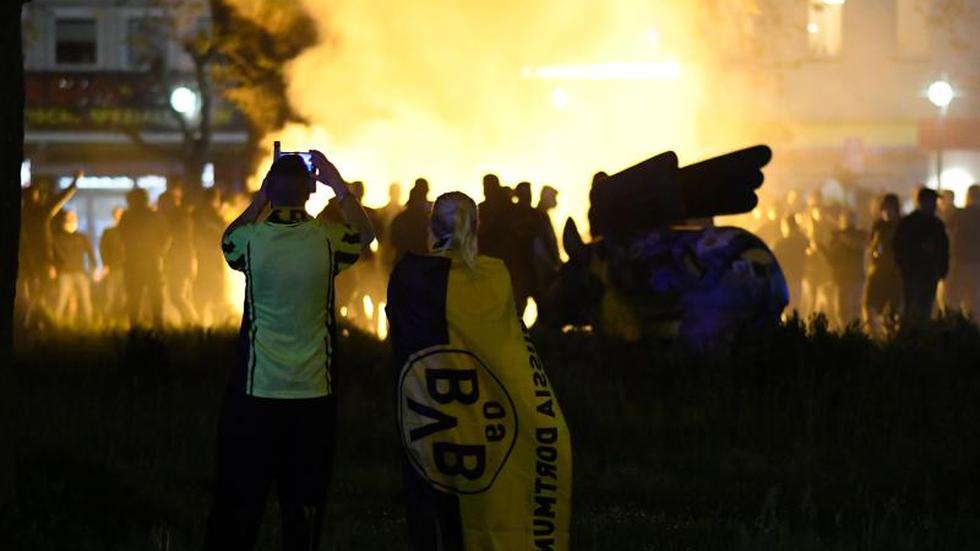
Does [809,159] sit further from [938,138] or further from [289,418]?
[289,418]

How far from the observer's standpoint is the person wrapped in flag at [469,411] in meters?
6.58

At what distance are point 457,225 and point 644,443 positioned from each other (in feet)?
13.9

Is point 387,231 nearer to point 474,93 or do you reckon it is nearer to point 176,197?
point 176,197

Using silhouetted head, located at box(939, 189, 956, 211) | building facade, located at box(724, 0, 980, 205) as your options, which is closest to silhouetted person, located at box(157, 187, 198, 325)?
silhouetted head, located at box(939, 189, 956, 211)

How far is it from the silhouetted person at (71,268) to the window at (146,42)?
15.9 metres

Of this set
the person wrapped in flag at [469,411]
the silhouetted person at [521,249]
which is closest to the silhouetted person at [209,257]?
the silhouetted person at [521,249]

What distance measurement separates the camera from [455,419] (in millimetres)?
6605

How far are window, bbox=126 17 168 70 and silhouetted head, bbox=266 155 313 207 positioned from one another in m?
30.5

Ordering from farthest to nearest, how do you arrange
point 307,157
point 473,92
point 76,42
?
point 76,42, point 473,92, point 307,157

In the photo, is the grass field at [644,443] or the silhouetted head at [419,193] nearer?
the grass field at [644,443]

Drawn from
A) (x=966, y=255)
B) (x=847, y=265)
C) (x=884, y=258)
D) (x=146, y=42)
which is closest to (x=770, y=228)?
(x=847, y=265)

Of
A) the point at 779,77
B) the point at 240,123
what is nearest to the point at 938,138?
the point at 779,77

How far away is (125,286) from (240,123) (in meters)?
25.7

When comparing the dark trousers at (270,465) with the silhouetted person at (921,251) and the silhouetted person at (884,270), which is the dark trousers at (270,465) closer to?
the silhouetted person at (921,251)
